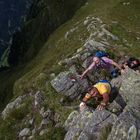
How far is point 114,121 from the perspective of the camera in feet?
76.9

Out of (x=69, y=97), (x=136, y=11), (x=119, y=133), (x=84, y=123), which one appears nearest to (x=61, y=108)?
(x=69, y=97)

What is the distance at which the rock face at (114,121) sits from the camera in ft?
70.9

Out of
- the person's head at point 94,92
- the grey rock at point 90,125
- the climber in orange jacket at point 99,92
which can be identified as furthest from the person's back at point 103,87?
the grey rock at point 90,125

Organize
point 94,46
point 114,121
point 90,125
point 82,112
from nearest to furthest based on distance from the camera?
point 114,121 < point 90,125 < point 82,112 < point 94,46

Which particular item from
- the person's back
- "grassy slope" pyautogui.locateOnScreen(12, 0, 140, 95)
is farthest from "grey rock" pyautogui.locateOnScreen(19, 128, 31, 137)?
"grassy slope" pyautogui.locateOnScreen(12, 0, 140, 95)

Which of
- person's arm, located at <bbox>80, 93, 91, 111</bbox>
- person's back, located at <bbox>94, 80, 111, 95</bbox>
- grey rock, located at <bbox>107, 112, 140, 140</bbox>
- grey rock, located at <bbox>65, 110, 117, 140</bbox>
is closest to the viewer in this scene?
grey rock, located at <bbox>107, 112, 140, 140</bbox>

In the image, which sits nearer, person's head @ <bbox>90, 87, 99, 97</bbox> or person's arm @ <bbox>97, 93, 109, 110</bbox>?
person's arm @ <bbox>97, 93, 109, 110</bbox>

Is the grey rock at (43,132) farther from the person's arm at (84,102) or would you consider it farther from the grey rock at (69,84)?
the grey rock at (69,84)

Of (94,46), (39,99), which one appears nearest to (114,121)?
(39,99)

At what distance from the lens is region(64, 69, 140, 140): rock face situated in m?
21.6

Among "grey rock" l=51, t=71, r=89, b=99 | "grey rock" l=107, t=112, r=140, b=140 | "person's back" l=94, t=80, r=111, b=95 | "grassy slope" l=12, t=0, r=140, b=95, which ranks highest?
"grey rock" l=107, t=112, r=140, b=140

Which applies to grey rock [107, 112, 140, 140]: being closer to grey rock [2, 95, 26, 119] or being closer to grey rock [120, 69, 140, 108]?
grey rock [120, 69, 140, 108]

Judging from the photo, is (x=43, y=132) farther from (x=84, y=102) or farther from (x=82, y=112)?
(x=84, y=102)

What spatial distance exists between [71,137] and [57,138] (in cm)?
151
